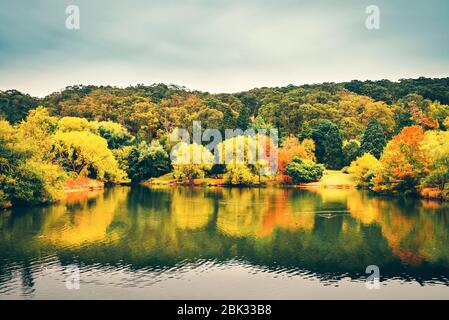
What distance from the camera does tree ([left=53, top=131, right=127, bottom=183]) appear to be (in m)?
48.2

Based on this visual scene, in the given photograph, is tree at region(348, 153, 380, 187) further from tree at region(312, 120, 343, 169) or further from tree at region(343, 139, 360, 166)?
tree at region(312, 120, 343, 169)

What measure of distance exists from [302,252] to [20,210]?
21.1m

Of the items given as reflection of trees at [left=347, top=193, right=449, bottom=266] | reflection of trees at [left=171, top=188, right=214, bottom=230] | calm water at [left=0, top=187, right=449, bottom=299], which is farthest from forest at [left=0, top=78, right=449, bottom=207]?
reflection of trees at [left=171, top=188, right=214, bottom=230]

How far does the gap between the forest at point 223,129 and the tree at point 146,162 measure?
15 cm

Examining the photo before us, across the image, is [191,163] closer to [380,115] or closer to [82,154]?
[82,154]

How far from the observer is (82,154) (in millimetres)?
49281

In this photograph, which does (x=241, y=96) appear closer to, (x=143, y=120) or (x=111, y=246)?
(x=143, y=120)

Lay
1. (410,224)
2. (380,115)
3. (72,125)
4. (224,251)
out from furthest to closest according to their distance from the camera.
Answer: (380,115) → (72,125) → (410,224) → (224,251)

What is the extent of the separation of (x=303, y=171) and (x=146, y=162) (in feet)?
68.5

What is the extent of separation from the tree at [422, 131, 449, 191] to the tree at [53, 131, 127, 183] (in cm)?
3302

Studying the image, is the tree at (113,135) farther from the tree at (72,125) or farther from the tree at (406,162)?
the tree at (406,162)

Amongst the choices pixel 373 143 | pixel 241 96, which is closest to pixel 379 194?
pixel 373 143

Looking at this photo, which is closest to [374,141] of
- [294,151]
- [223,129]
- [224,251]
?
[294,151]

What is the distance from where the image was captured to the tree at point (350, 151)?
62.6 metres
